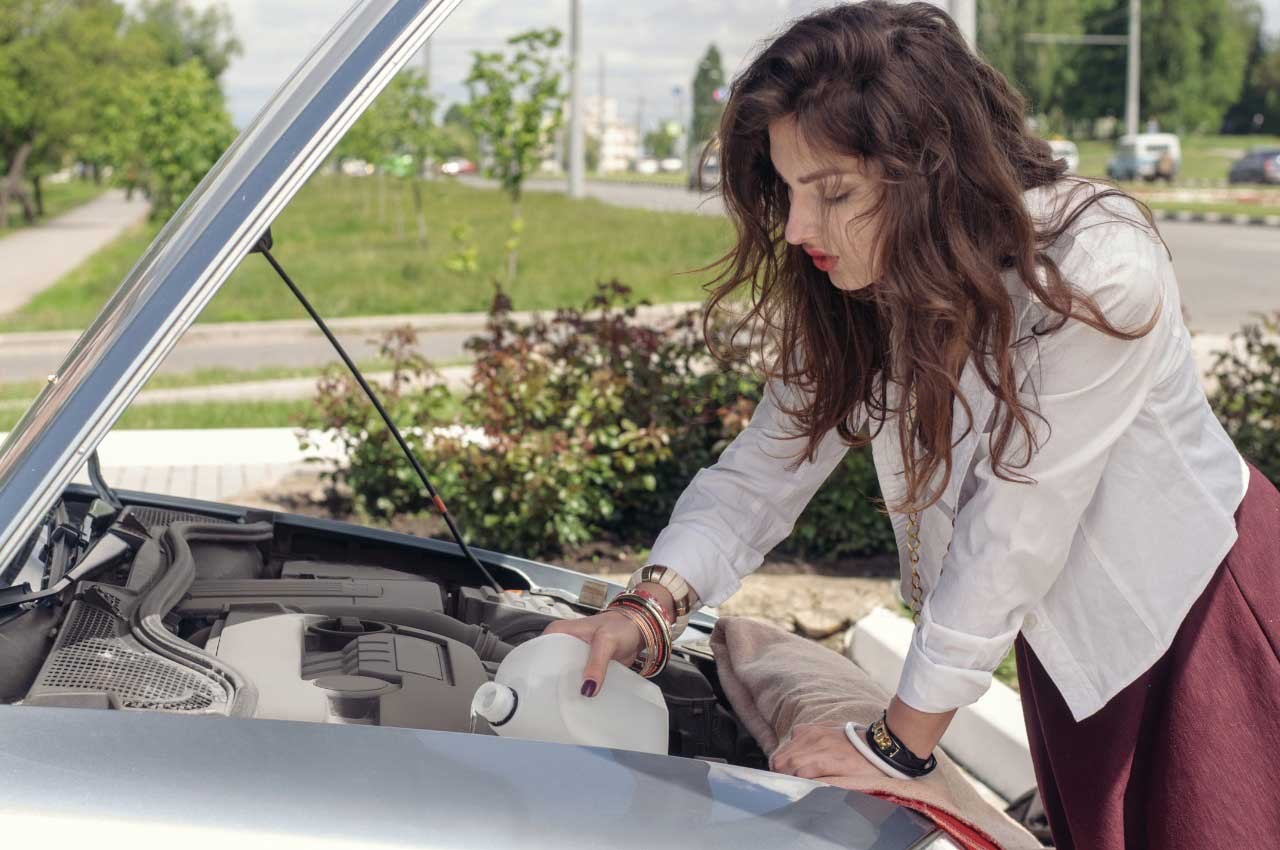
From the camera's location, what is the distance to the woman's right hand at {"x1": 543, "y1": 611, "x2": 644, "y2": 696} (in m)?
1.62

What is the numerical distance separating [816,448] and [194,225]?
90cm

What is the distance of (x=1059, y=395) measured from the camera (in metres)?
1.44

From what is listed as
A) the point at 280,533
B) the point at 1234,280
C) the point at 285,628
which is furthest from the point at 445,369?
the point at 1234,280

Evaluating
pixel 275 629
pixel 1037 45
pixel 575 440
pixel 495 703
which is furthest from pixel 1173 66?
pixel 495 703

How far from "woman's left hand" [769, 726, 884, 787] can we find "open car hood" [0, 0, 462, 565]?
2.62 feet

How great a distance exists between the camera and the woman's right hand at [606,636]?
1618mm

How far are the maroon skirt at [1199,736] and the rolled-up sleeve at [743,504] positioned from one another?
1.41ft

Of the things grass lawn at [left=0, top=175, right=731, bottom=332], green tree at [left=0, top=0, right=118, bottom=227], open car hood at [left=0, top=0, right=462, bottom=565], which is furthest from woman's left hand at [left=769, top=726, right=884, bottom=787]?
green tree at [left=0, top=0, right=118, bottom=227]

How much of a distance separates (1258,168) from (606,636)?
4124cm

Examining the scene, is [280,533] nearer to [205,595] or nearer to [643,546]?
[205,595]

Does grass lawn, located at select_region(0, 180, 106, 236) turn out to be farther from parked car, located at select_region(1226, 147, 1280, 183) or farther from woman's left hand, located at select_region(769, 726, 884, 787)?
parked car, located at select_region(1226, 147, 1280, 183)

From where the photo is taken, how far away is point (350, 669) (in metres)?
1.68

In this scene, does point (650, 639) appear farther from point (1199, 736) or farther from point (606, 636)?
point (1199, 736)

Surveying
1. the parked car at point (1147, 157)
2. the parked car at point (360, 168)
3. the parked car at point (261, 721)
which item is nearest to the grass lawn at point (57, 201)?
the parked car at point (360, 168)
